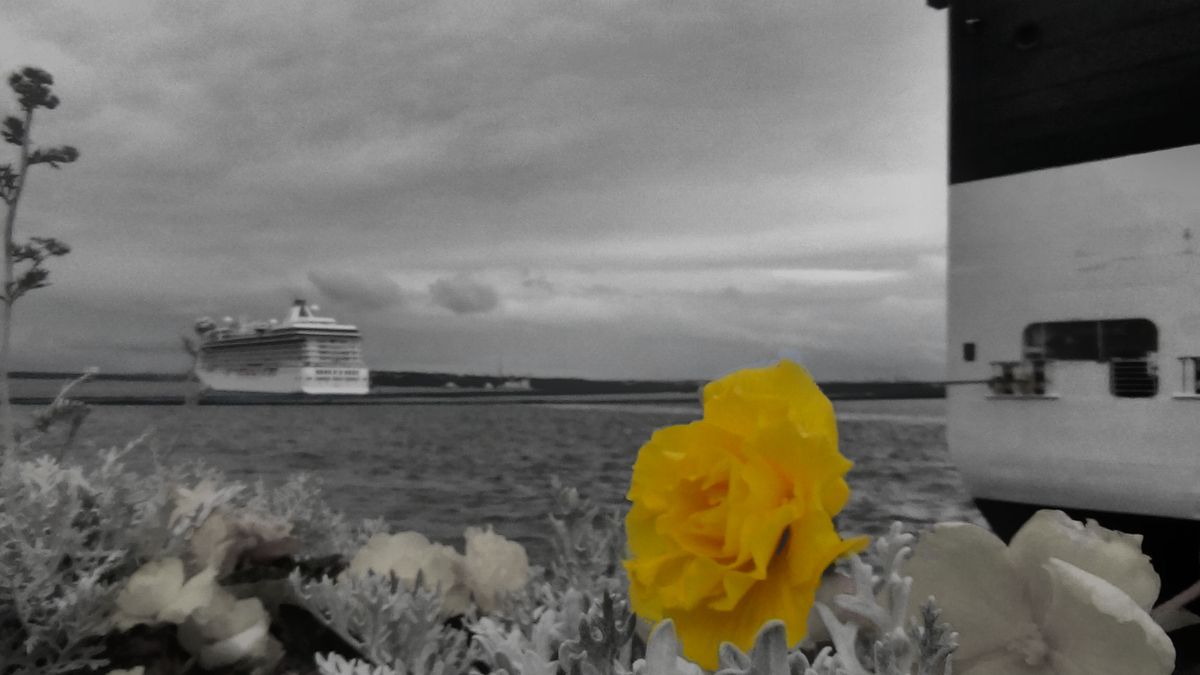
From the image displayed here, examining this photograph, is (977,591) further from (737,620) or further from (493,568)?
(493,568)

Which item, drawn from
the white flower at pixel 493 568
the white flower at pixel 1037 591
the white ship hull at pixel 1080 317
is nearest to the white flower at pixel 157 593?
the white flower at pixel 493 568

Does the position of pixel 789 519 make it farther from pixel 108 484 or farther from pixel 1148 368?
pixel 1148 368

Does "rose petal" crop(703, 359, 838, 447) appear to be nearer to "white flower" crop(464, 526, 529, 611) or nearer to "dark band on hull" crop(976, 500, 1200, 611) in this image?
"white flower" crop(464, 526, 529, 611)

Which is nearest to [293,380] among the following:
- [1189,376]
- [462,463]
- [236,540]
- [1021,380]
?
[462,463]

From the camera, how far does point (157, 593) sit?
1305mm

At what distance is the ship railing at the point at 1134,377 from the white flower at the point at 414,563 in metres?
6.39

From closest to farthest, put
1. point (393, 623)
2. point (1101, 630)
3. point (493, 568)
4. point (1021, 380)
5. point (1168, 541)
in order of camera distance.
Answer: point (1101, 630) < point (393, 623) < point (493, 568) < point (1168, 541) < point (1021, 380)

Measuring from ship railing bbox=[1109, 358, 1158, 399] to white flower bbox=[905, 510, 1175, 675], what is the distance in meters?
6.83

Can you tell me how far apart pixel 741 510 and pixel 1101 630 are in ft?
0.64

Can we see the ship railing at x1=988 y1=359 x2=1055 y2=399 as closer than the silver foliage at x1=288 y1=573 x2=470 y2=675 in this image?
No

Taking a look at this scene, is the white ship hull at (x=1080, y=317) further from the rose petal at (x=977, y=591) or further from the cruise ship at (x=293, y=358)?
the cruise ship at (x=293, y=358)

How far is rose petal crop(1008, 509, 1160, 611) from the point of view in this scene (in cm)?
50

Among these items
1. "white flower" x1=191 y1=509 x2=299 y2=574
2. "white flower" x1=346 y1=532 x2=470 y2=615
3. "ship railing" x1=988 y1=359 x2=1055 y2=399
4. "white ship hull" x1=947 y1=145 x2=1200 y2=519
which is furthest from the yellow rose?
"ship railing" x1=988 y1=359 x2=1055 y2=399

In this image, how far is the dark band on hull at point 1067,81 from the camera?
19.7ft
